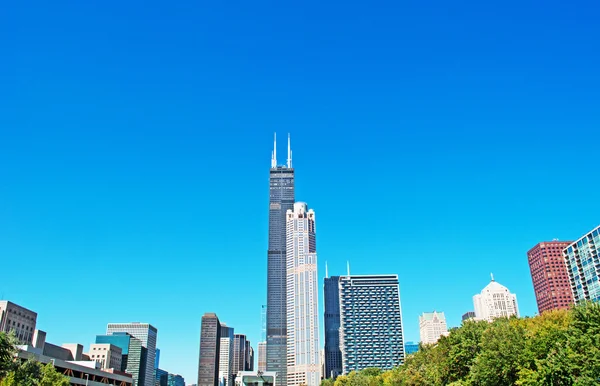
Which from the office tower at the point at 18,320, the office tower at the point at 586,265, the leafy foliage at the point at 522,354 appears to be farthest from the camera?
the office tower at the point at 586,265

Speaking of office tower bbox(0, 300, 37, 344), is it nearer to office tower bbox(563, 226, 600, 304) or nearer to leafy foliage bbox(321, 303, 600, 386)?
leafy foliage bbox(321, 303, 600, 386)

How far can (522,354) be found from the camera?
185 ft

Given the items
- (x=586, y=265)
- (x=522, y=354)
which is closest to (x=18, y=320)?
(x=522, y=354)

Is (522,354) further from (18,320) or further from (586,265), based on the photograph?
(586,265)

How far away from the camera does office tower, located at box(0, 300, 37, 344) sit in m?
136

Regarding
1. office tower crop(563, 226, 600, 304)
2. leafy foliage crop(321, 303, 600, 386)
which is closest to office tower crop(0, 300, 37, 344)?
leafy foliage crop(321, 303, 600, 386)

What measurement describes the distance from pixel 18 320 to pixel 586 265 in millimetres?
183271

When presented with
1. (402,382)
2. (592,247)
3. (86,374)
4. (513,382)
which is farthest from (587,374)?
(592,247)

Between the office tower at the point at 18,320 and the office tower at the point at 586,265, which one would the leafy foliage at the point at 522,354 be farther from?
the office tower at the point at 586,265

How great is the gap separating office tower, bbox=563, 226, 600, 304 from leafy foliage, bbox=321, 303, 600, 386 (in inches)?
4430

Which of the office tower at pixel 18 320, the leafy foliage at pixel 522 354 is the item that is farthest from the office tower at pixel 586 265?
the office tower at pixel 18 320

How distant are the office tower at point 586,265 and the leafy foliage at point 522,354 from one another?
113 m

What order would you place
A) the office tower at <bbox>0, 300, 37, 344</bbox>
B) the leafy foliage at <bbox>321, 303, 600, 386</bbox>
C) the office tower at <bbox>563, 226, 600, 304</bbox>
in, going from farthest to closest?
1. the office tower at <bbox>563, 226, 600, 304</bbox>
2. the office tower at <bbox>0, 300, 37, 344</bbox>
3. the leafy foliage at <bbox>321, 303, 600, 386</bbox>

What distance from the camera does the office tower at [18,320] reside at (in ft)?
447
